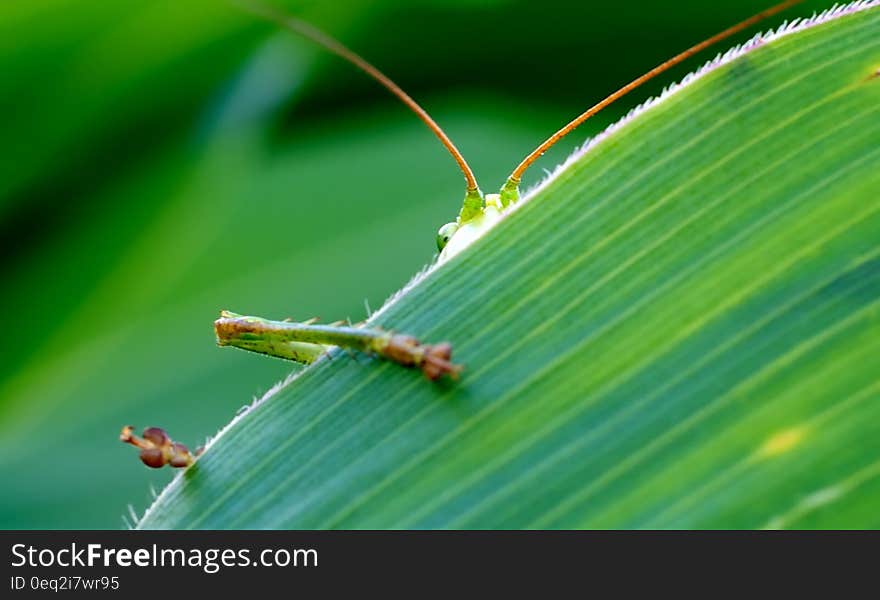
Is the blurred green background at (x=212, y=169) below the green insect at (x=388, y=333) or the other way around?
the other way around

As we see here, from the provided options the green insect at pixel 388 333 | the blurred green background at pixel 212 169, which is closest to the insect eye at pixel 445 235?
the green insect at pixel 388 333

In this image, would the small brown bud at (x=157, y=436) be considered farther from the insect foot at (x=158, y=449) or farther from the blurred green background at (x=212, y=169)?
the blurred green background at (x=212, y=169)

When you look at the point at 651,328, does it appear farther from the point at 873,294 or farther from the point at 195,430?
the point at 195,430

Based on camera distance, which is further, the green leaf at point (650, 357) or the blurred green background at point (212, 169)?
the blurred green background at point (212, 169)

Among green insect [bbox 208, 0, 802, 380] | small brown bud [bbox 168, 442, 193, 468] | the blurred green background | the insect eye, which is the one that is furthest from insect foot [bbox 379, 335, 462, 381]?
the blurred green background

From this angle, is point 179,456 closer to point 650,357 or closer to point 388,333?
point 388,333

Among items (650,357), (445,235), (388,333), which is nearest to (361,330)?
(388,333)
